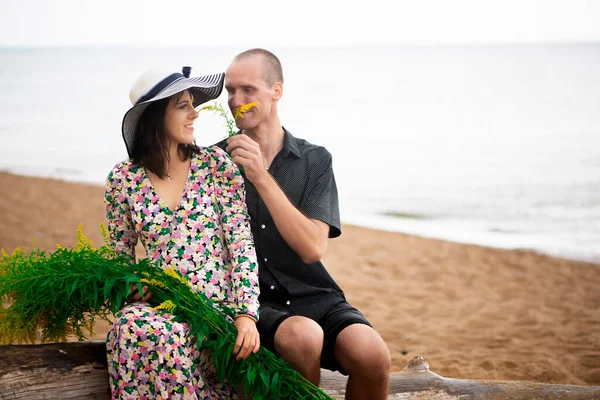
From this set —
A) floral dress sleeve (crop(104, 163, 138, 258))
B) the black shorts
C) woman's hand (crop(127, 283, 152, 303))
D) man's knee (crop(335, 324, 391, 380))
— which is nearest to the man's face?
floral dress sleeve (crop(104, 163, 138, 258))

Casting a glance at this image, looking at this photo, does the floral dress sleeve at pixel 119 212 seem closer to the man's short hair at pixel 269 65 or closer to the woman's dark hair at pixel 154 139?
the woman's dark hair at pixel 154 139

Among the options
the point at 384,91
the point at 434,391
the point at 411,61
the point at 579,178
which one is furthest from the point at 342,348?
the point at 411,61

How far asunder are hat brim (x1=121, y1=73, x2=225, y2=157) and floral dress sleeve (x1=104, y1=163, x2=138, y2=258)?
12cm

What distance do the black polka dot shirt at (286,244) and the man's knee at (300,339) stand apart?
0.91 feet

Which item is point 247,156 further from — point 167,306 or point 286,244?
point 167,306

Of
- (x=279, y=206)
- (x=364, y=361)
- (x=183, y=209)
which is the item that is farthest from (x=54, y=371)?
(x=364, y=361)

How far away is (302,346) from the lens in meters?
2.43

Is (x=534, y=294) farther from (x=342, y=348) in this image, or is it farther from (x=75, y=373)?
(x=75, y=373)

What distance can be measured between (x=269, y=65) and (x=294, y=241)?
87 centimetres

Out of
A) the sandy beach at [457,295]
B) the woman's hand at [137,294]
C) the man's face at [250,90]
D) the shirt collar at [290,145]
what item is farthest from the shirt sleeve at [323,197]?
the sandy beach at [457,295]

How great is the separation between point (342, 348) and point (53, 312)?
103 centimetres

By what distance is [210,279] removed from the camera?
8.23ft

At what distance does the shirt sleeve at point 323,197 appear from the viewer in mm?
2807

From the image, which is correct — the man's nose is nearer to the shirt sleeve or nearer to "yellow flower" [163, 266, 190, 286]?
the shirt sleeve
